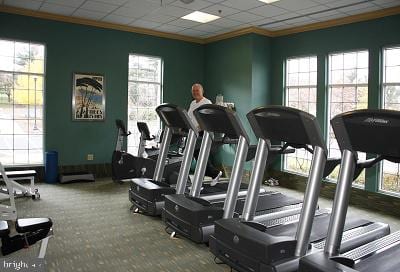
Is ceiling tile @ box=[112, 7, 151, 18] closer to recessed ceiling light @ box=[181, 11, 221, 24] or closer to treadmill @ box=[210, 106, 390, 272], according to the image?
recessed ceiling light @ box=[181, 11, 221, 24]

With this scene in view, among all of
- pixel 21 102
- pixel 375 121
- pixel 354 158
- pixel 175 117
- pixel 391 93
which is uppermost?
pixel 391 93

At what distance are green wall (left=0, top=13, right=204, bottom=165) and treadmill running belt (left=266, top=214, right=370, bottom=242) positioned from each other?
16.0ft

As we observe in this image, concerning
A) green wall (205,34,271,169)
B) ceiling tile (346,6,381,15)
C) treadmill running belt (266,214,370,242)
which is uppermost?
ceiling tile (346,6,381,15)

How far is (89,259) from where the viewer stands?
330cm

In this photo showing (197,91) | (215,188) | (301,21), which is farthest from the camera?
(301,21)

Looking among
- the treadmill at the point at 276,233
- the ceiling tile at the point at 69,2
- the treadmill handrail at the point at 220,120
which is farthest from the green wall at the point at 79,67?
the treadmill at the point at 276,233

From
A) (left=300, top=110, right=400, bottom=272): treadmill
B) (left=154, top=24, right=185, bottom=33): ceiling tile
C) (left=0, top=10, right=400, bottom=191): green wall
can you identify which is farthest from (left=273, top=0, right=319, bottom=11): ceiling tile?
(left=300, top=110, right=400, bottom=272): treadmill

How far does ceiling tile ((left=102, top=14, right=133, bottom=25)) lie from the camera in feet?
22.1

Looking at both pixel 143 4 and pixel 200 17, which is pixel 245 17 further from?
pixel 143 4

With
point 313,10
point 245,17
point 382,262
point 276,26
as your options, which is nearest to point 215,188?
point 382,262

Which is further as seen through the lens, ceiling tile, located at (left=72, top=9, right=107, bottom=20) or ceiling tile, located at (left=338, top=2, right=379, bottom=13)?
ceiling tile, located at (left=72, top=9, right=107, bottom=20)

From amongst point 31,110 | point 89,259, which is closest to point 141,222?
point 89,259

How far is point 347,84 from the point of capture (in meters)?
6.24

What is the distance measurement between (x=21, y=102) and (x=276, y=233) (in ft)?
18.2
